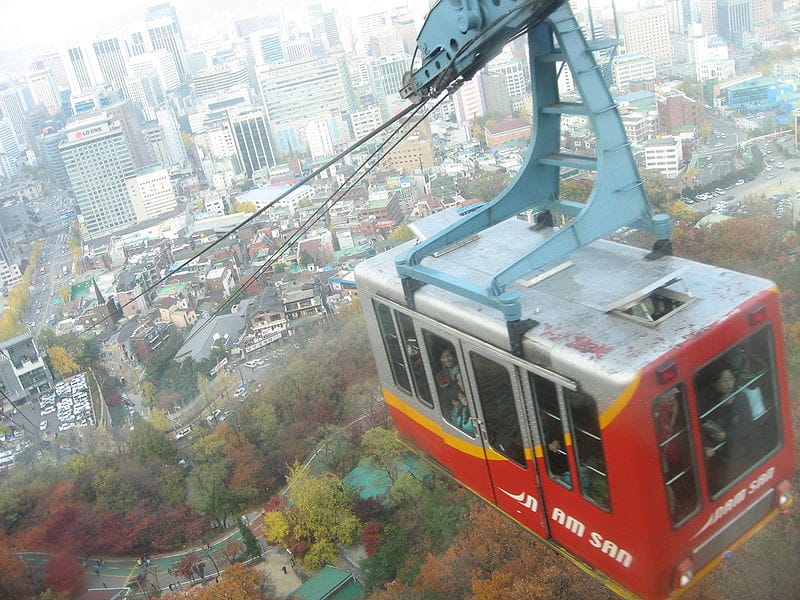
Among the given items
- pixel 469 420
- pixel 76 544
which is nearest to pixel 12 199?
pixel 76 544

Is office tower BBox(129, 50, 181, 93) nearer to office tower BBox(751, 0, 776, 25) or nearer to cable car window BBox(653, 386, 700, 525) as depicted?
office tower BBox(751, 0, 776, 25)

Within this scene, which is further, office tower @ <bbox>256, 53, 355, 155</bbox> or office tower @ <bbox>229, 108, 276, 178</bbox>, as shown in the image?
office tower @ <bbox>256, 53, 355, 155</bbox>

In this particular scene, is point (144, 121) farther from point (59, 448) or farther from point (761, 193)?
point (761, 193)

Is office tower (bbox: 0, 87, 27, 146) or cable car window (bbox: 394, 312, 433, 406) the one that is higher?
office tower (bbox: 0, 87, 27, 146)

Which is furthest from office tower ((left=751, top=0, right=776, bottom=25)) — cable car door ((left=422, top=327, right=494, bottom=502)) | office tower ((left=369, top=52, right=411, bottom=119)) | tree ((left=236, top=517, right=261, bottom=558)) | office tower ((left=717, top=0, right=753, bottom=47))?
cable car door ((left=422, top=327, right=494, bottom=502))

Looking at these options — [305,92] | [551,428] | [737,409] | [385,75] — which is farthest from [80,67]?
[737,409]

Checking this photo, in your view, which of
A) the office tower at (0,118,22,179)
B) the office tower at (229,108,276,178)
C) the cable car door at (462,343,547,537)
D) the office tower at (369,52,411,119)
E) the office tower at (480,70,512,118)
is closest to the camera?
the cable car door at (462,343,547,537)

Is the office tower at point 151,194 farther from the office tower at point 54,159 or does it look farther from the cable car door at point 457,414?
the cable car door at point 457,414

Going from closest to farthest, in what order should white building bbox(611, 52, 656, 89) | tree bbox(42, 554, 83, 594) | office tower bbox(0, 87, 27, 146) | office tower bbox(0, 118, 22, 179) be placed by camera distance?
tree bbox(42, 554, 83, 594), white building bbox(611, 52, 656, 89), office tower bbox(0, 118, 22, 179), office tower bbox(0, 87, 27, 146)
